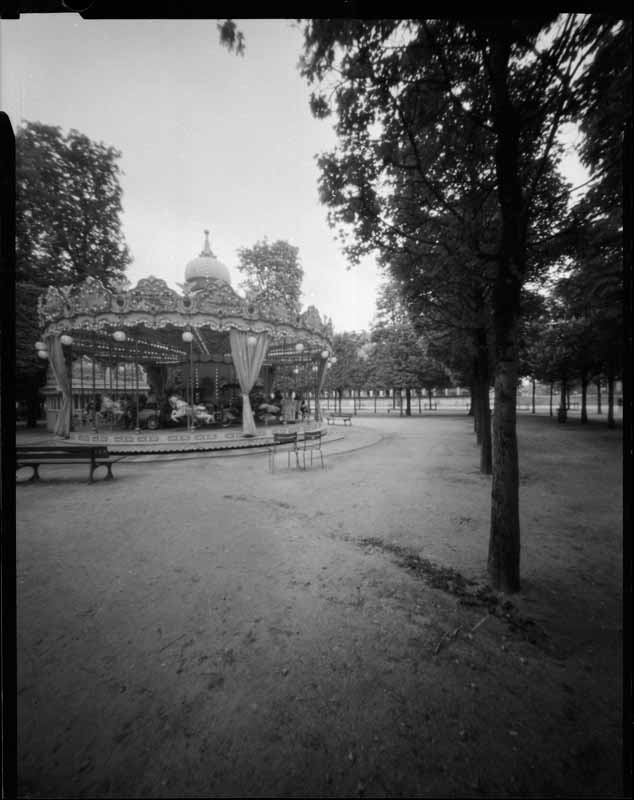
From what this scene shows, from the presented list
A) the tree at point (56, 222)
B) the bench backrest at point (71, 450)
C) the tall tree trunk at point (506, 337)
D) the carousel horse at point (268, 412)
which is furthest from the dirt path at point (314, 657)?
the tree at point (56, 222)

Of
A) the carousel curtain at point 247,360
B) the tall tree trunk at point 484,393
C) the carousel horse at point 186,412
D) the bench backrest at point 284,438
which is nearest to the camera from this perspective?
the tall tree trunk at point 484,393

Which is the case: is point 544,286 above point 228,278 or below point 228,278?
below

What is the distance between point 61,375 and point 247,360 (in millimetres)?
8651

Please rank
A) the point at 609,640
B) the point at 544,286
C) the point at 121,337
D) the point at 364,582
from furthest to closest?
the point at 121,337, the point at 544,286, the point at 364,582, the point at 609,640

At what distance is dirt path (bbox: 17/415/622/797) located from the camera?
1.77 metres

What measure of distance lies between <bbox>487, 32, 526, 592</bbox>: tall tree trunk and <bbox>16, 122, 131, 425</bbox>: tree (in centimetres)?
2335

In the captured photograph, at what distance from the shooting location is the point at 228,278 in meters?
21.5

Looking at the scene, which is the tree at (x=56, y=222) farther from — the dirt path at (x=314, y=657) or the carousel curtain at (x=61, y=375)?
the dirt path at (x=314, y=657)

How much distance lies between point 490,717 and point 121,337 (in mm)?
13282

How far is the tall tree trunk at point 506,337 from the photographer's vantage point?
3.17m

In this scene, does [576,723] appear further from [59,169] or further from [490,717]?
[59,169]

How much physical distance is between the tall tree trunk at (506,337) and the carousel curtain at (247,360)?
35.1 ft

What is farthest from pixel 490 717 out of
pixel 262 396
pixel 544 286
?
pixel 262 396

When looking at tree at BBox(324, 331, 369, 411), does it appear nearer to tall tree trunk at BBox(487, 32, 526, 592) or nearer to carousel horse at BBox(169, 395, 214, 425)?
carousel horse at BBox(169, 395, 214, 425)
